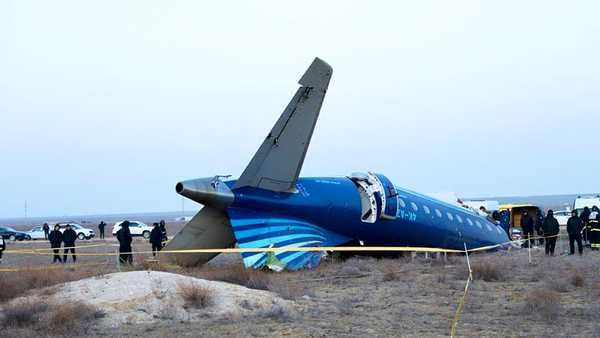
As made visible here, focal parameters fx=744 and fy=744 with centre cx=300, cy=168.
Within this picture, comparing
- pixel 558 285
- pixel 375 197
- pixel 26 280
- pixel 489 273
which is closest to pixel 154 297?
pixel 26 280

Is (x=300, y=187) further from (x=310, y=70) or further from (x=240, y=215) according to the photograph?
(x=310, y=70)

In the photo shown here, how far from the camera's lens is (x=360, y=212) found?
73.7ft

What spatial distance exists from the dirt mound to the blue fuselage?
528 centimetres

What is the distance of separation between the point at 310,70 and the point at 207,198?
13.8ft

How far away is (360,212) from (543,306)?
32.0ft

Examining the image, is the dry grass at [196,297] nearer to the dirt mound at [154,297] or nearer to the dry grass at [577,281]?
the dirt mound at [154,297]

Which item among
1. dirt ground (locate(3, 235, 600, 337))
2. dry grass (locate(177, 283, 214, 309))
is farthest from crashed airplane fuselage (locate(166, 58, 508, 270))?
dry grass (locate(177, 283, 214, 309))

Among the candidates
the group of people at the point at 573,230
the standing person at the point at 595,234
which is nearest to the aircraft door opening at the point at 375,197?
the group of people at the point at 573,230

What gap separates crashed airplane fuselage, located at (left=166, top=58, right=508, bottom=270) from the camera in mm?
19109

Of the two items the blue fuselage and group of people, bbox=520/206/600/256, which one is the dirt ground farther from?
group of people, bbox=520/206/600/256

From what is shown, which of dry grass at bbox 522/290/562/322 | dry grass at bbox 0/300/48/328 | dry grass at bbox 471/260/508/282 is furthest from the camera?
dry grass at bbox 471/260/508/282

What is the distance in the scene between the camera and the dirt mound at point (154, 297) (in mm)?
12352

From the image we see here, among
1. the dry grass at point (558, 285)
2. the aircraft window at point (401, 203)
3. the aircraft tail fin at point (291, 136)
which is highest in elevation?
→ the aircraft tail fin at point (291, 136)

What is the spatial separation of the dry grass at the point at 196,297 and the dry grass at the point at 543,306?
5.55 metres
